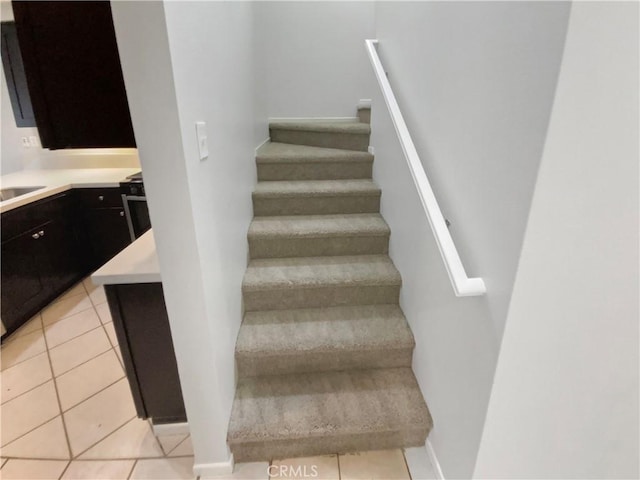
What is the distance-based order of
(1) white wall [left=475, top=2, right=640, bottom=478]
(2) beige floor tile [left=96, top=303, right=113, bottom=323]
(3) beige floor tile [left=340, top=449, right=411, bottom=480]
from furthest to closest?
(2) beige floor tile [left=96, top=303, right=113, bottom=323]
(3) beige floor tile [left=340, top=449, right=411, bottom=480]
(1) white wall [left=475, top=2, right=640, bottom=478]

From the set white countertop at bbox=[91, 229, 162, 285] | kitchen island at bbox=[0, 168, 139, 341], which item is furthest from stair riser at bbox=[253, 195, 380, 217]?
kitchen island at bbox=[0, 168, 139, 341]

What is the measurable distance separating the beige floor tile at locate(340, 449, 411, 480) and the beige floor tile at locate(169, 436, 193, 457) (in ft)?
2.22

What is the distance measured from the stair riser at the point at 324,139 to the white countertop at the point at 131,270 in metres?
1.66

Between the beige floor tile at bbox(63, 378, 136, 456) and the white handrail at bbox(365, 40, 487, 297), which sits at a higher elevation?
the white handrail at bbox(365, 40, 487, 297)

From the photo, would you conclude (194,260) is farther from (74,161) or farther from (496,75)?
(74,161)

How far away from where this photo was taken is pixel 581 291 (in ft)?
2.93

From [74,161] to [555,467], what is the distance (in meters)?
4.02

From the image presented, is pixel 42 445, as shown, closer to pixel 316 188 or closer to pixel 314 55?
pixel 316 188

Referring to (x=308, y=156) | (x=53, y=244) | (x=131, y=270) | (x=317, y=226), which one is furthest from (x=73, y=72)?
(x=53, y=244)

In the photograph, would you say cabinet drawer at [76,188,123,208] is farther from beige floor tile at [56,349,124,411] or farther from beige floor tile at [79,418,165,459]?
beige floor tile at [79,418,165,459]

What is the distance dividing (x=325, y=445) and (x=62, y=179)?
9.73 feet

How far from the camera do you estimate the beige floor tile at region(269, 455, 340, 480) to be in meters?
1.37

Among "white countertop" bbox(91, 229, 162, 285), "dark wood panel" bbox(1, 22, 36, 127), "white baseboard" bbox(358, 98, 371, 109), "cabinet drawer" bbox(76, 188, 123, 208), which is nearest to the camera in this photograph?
"white countertop" bbox(91, 229, 162, 285)

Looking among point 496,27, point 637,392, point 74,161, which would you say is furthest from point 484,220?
point 74,161
